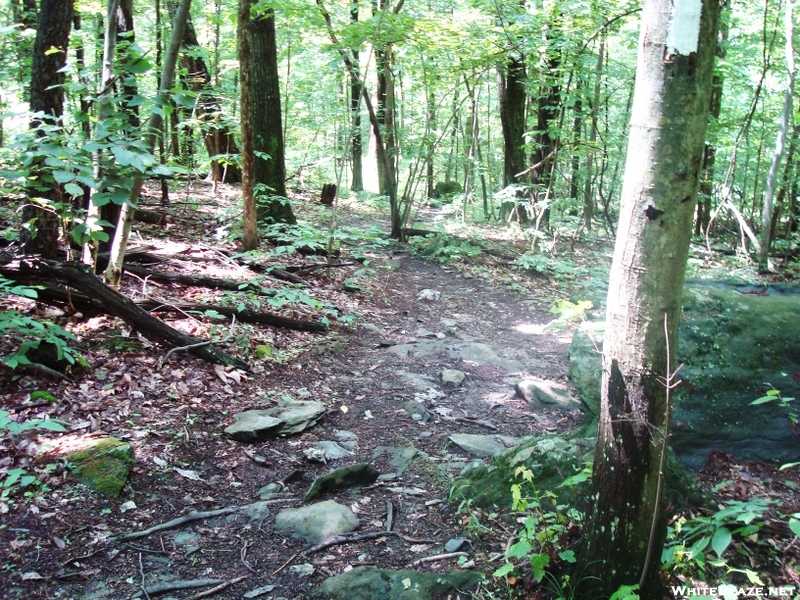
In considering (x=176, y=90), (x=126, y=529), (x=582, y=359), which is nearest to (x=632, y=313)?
(x=582, y=359)

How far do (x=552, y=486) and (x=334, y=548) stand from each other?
130 cm

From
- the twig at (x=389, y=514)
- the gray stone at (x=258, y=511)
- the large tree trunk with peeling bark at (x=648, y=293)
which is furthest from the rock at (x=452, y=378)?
the large tree trunk with peeling bark at (x=648, y=293)

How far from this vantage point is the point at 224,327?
17.7ft

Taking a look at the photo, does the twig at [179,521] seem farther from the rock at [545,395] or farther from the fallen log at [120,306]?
the rock at [545,395]

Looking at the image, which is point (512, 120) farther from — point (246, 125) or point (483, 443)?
point (483, 443)

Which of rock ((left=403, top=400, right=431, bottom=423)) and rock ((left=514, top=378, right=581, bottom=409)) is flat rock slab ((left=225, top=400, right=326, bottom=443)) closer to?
rock ((left=403, top=400, right=431, bottom=423))

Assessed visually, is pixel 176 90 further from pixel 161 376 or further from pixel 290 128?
pixel 290 128

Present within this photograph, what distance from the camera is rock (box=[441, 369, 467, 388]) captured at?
18.4ft

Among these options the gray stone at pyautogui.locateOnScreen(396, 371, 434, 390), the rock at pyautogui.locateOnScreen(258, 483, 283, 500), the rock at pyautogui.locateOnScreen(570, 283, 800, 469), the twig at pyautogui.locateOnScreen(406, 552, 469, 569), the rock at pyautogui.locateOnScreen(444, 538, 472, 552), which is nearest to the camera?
the twig at pyautogui.locateOnScreen(406, 552, 469, 569)

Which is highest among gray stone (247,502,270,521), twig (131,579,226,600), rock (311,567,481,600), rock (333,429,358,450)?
rock (311,567,481,600)

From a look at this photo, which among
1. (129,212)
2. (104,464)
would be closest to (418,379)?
(104,464)

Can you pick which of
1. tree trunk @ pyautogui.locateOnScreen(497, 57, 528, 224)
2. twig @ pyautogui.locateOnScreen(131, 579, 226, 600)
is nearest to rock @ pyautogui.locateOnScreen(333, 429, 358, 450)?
twig @ pyautogui.locateOnScreen(131, 579, 226, 600)

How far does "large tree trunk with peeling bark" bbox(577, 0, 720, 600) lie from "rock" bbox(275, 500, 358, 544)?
4.62ft

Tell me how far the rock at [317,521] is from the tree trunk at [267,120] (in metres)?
6.19
